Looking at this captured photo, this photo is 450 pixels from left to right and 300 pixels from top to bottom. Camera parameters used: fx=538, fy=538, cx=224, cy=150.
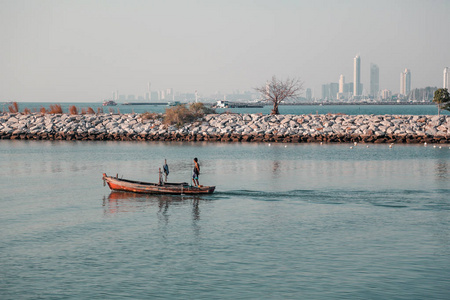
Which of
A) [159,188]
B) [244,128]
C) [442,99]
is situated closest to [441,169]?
[159,188]

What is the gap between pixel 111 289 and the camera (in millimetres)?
17797

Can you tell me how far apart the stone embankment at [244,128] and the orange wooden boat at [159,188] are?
140 ft

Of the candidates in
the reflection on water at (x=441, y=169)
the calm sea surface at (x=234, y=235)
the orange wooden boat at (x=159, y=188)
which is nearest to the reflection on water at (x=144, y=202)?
the calm sea surface at (x=234, y=235)

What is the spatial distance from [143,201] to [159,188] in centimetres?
167

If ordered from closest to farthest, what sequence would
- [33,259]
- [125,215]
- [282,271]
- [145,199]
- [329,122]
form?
[282,271]
[33,259]
[125,215]
[145,199]
[329,122]

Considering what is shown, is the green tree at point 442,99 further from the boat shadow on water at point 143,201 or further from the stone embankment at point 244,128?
the boat shadow on water at point 143,201

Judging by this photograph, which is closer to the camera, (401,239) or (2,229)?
(401,239)

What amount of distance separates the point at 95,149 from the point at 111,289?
52.2 m

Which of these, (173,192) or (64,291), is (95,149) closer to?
(173,192)

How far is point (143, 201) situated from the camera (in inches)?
1344

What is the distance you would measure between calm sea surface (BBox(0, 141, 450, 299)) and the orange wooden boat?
510 mm

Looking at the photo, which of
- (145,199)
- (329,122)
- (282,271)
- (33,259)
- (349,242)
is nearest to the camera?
(282,271)

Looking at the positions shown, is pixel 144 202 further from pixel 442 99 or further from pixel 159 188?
pixel 442 99

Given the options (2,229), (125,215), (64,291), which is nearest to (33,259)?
(64,291)
